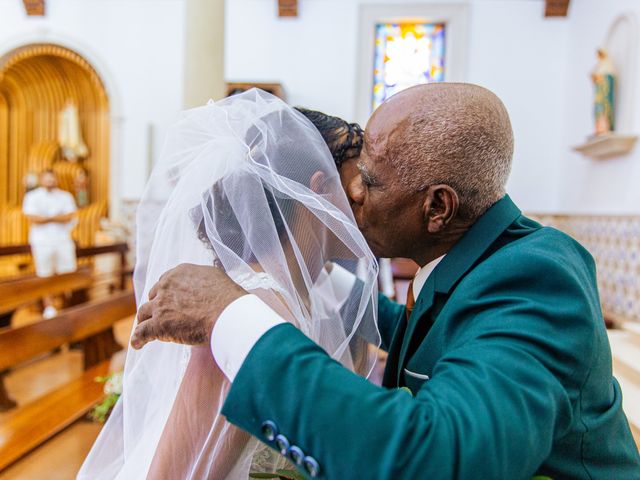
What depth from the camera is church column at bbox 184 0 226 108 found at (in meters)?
4.56

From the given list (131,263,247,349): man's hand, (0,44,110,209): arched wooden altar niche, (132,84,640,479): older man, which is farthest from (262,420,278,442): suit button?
(0,44,110,209): arched wooden altar niche

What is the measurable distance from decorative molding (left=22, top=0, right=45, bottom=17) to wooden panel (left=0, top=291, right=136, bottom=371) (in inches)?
263

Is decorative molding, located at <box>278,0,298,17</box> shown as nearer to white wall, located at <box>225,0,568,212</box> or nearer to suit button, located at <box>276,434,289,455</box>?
white wall, located at <box>225,0,568,212</box>

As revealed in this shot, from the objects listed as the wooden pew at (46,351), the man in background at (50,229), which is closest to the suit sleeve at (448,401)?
the wooden pew at (46,351)

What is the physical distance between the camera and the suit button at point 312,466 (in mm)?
785

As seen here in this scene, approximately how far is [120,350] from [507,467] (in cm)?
410

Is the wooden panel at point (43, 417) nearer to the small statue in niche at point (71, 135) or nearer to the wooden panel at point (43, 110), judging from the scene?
the wooden panel at point (43, 110)

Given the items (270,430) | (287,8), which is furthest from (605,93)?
(270,430)

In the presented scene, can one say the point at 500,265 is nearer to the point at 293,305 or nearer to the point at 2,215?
the point at 293,305

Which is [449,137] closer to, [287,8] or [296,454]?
[296,454]

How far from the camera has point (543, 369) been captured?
0.81 m

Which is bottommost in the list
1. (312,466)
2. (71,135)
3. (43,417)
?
(43,417)

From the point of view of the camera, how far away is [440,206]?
3.60ft

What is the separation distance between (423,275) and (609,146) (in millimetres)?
5022
